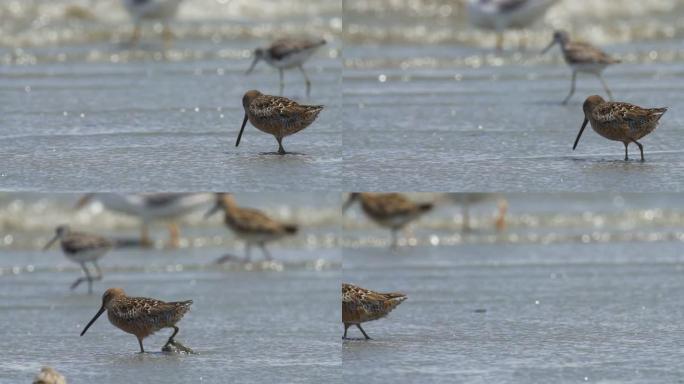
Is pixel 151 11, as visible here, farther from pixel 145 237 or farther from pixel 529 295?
pixel 529 295

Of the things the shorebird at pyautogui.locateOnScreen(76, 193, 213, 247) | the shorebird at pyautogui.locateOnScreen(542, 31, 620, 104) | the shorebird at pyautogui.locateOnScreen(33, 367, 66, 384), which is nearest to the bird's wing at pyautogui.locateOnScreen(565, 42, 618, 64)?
the shorebird at pyautogui.locateOnScreen(542, 31, 620, 104)

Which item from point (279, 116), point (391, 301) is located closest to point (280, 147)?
point (279, 116)

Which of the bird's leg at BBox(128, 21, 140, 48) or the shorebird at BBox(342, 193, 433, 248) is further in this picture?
the bird's leg at BBox(128, 21, 140, 48)

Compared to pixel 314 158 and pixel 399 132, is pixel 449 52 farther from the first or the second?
pixel 314 158

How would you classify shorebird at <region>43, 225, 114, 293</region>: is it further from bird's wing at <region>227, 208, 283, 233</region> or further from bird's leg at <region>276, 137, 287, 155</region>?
bird's leg at <region>276, 137, 287, 155</region>

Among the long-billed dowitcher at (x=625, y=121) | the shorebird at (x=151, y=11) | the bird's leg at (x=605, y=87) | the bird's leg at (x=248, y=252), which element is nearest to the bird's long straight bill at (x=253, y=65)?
the bird's leg at (x=248, y=252)

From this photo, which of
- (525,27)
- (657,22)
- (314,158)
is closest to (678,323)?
(314,158)
